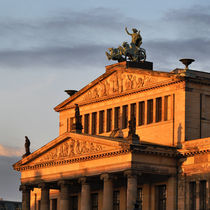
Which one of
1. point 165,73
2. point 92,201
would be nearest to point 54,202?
point 92,201

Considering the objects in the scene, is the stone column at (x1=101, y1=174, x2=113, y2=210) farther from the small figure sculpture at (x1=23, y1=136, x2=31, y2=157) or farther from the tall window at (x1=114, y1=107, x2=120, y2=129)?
the small figure sculpture at (x1=23, y1=136, x2=31, y2=157)

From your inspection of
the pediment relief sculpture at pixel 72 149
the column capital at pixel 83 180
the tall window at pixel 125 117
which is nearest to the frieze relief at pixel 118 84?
the tall window at pixel 125 117

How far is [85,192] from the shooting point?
92188 millimetres

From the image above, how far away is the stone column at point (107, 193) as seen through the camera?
8888cm

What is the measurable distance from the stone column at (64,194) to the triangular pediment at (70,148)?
7.96ft

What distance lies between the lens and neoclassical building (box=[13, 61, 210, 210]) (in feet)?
286

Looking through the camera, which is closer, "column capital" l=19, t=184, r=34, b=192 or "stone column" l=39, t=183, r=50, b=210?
"stone column" l=39, t=183, r=50, b=210

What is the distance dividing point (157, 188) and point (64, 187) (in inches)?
395

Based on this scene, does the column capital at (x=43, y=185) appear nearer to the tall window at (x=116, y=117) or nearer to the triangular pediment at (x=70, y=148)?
the triangular pediment at (x=70, y=148)

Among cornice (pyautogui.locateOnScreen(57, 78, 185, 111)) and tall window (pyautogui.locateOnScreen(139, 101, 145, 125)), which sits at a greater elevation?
cornice (pyautogui.locateOnScreen(57, 78, 185, 111))

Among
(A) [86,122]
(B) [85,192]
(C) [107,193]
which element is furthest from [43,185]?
(C) [107,193]

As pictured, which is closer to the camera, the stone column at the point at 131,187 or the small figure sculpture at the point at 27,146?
the stone column at the point at 131,187

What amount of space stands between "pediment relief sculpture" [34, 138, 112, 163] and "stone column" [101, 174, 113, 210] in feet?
9.37

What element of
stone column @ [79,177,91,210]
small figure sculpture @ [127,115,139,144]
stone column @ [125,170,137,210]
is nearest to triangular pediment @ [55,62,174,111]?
small figure sculpture @ [127,115,139,144]
